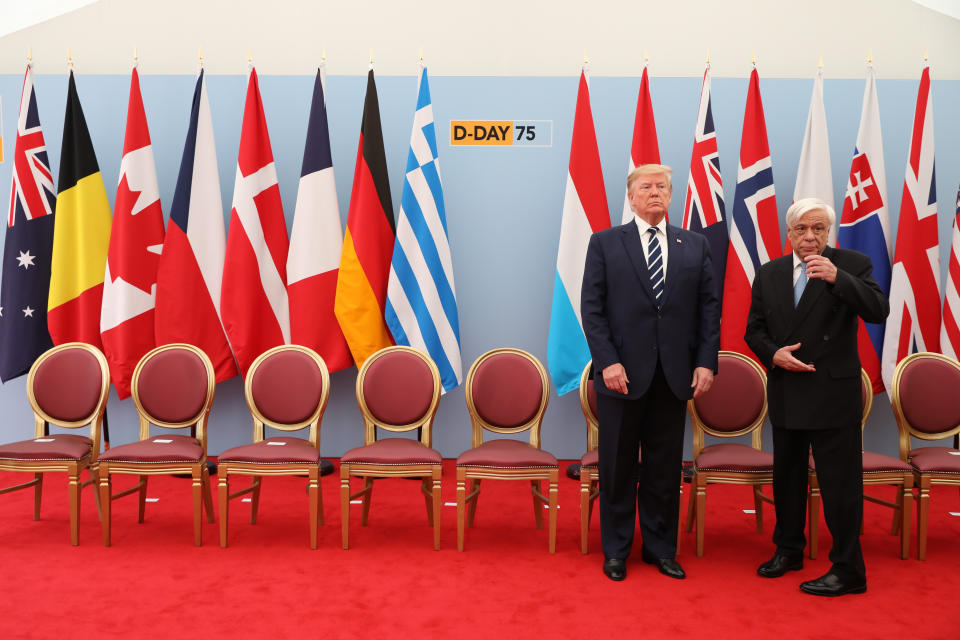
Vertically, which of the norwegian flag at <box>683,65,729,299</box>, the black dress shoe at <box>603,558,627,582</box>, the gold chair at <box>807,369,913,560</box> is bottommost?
the black dress shoe at <box>603,558,627,582</box>

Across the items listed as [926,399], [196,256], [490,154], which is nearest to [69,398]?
[196,256]

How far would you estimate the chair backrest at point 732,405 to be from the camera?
139 inches

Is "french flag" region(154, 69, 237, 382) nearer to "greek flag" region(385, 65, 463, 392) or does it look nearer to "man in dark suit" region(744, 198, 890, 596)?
"greek flag" region(385, 65, 463, 392)

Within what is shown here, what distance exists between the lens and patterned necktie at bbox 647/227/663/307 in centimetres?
284

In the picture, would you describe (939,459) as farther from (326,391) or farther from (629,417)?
(326,391)

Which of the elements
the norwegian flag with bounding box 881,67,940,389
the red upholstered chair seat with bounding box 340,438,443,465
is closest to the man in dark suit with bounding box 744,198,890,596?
the red upholstered chair seat with bounding box 340,438,443,465

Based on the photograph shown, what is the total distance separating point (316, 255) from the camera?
4.64 m

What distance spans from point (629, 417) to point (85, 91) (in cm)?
460

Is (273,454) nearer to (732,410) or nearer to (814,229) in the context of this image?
(732,410)

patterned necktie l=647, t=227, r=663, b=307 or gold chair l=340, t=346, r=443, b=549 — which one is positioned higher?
patterned necktie l=647, t=227, r=663, b=307

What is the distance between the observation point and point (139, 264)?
4.61 m

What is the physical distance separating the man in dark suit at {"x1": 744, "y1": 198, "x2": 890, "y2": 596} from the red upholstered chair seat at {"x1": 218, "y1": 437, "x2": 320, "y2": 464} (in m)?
2.08

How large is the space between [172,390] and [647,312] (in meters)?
2.54

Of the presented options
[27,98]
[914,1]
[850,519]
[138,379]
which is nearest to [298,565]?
[138,379]
